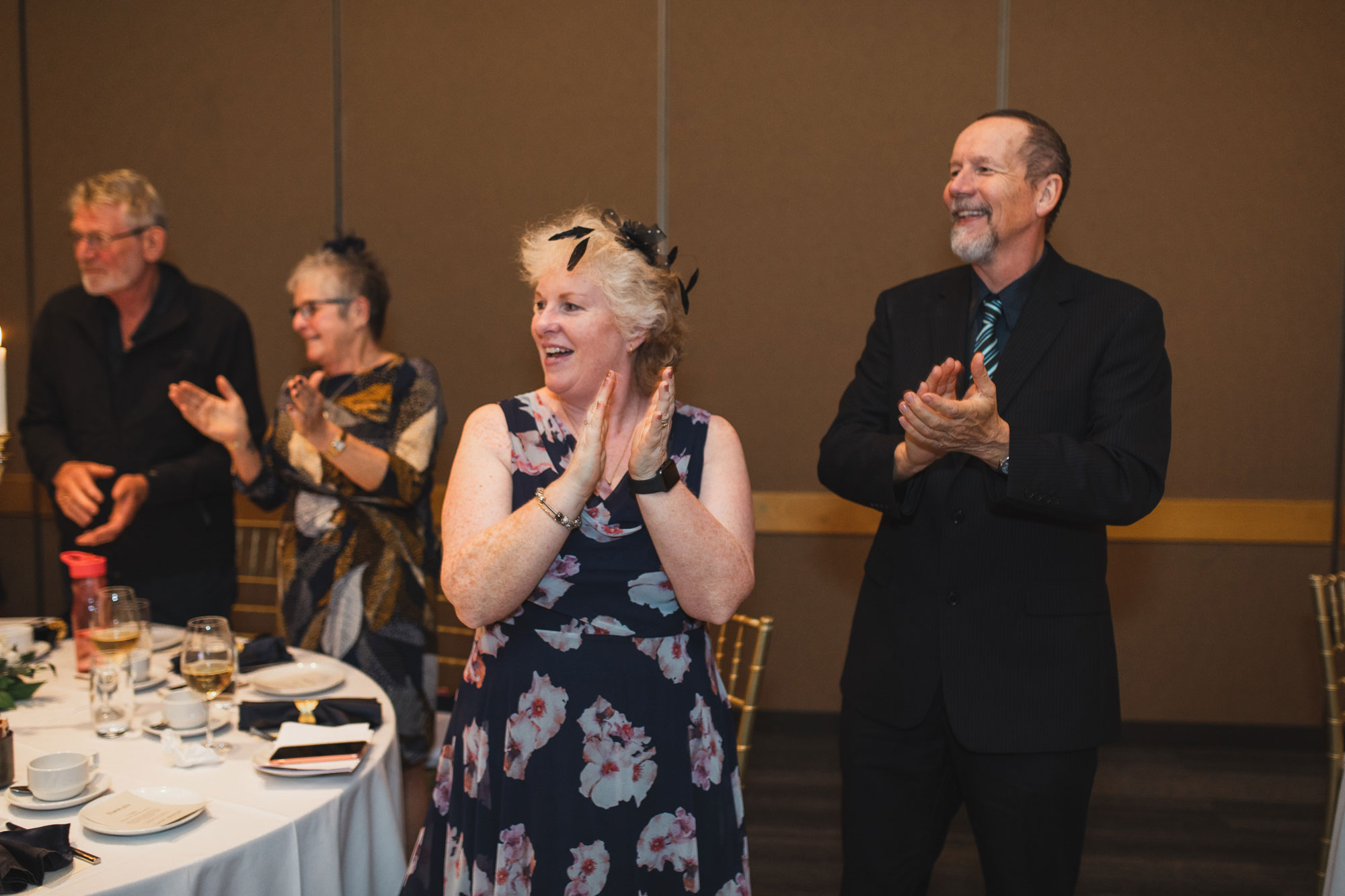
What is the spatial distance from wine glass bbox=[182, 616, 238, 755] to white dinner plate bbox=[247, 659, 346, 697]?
275 millimetres

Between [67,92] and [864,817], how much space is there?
4978 mm

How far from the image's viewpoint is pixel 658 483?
1.69 metres

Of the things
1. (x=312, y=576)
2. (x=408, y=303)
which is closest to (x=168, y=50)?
(x=408, y=303)

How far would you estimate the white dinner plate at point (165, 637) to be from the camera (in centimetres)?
244

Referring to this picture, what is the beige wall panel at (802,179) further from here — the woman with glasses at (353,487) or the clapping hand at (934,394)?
the clapping hand at (934,394)

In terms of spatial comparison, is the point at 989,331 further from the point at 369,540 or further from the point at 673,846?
the point at 369,540

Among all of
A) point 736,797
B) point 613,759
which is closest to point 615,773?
point 613,759

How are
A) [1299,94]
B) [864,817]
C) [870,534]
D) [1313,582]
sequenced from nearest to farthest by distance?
[864,817] < [1313,582] < [1299,94] < [870,534]

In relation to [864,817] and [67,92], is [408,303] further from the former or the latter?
[864,817]

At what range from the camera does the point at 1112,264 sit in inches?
171

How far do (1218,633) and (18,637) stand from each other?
15.0ft

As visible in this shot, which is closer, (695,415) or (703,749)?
(703,749)

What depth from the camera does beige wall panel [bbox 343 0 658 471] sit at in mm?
4469

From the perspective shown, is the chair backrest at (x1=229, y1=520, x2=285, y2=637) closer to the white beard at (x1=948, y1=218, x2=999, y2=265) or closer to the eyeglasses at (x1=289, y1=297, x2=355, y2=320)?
the eyeglasses at (x1=289, y1=297, x2=355, y2=320)
